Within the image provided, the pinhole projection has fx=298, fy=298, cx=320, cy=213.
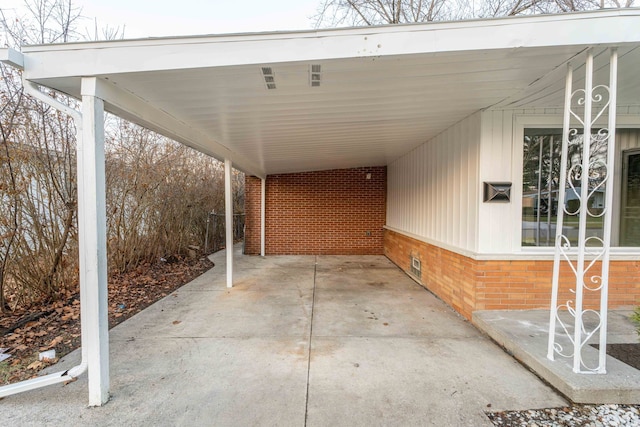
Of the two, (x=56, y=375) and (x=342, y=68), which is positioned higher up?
(x=342, y=68)

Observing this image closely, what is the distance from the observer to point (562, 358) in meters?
2.57

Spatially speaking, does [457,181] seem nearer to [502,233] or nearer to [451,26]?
[502,233]

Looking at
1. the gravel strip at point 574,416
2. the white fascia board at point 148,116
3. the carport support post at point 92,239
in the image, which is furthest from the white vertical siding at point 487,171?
the carport support post at point 92,239

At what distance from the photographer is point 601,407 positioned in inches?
83.9

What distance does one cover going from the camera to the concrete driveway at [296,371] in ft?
6.88

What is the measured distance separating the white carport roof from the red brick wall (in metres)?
5.45

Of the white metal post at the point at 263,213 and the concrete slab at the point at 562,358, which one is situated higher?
the white metal post at the point at 263,213

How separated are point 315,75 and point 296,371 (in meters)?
2.54

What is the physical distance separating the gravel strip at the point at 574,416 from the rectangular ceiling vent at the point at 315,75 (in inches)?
111

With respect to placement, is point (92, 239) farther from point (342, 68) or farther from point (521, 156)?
point (521, 156)

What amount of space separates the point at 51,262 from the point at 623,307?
24.9 feet

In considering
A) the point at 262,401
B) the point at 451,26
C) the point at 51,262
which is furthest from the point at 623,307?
the point at 51,262

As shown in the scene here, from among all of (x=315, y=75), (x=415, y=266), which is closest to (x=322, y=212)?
(x=415, y=266)

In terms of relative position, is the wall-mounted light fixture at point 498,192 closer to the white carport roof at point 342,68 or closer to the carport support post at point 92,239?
the white carport roof at point 342,68
